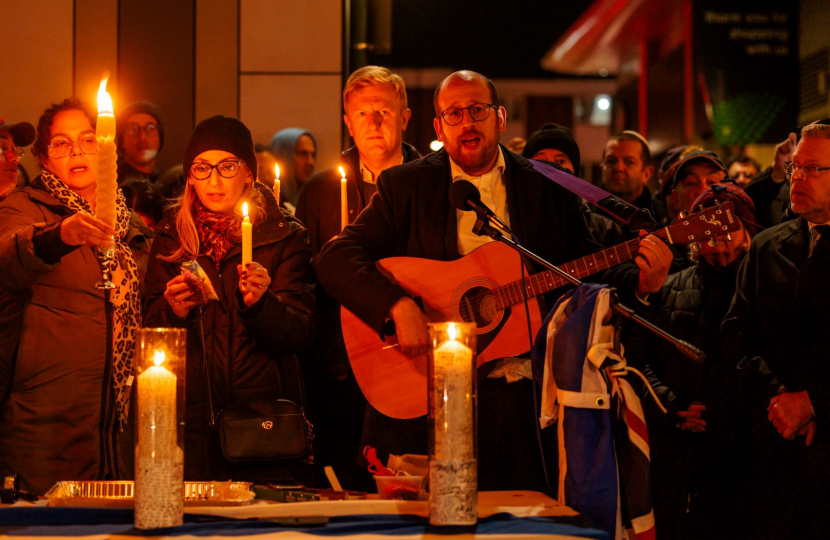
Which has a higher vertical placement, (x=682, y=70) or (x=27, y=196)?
(x=682, y=70)

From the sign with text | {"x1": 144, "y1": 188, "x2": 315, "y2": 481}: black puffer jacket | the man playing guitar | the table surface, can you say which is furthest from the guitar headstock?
the sign with text

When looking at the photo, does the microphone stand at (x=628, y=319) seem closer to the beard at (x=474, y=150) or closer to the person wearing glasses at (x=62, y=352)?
the beard at (x=474, y=150)

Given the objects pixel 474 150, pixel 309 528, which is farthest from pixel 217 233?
pixel 309 528

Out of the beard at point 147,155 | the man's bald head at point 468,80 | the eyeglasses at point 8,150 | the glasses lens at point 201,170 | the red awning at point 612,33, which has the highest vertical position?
the red awning at point 612,33

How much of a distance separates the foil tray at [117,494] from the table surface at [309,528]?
0.17 ft

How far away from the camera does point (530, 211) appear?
3.54 metres

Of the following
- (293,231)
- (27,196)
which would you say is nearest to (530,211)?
(293,231)

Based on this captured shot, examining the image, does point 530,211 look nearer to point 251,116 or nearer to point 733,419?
point 733,419

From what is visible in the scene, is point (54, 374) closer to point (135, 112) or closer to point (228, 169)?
point (228, 169)

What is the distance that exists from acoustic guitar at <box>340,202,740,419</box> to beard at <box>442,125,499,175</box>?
13.2 inches

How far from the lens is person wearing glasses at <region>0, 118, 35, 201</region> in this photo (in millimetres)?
4320

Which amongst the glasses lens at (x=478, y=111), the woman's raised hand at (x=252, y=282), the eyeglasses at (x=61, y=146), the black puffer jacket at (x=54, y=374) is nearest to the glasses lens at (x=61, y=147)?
the eyeglasses at (x=61, y=146)

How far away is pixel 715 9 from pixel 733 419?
7.41 m

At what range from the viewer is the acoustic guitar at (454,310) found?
341cm
